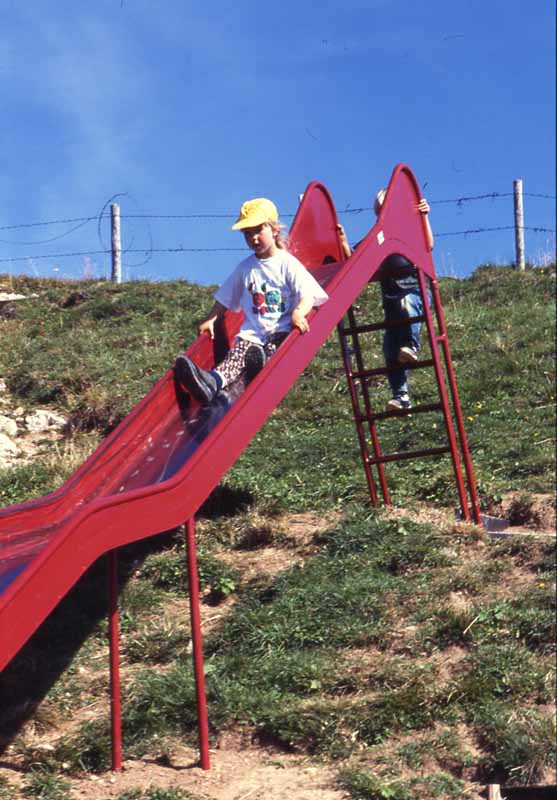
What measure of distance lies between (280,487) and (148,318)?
16.5 feet

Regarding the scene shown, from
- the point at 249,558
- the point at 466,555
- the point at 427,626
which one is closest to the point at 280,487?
the point at 249,558

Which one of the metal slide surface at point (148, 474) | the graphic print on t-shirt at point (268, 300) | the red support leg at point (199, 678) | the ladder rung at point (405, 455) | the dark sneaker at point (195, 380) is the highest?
the graphic print on t-shirt at point (268, 300)

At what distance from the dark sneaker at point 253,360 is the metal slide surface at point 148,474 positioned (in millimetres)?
316

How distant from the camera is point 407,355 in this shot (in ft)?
26.1

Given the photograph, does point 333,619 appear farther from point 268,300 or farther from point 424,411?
point 424,411

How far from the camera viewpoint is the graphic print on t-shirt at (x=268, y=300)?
6.54m

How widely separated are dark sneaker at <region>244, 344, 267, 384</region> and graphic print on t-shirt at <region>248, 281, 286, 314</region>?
335mm

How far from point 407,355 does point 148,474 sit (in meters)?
3.12

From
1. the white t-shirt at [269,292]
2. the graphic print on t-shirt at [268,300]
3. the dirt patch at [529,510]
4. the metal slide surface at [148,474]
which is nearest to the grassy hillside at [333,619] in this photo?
the dirt patch at [529,510]

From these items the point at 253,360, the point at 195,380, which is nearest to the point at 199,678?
the point at 195,380

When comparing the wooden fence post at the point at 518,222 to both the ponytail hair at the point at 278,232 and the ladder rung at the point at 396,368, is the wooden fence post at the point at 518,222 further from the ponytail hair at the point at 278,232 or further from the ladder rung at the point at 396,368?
the ponytail hair at the point at 278,232

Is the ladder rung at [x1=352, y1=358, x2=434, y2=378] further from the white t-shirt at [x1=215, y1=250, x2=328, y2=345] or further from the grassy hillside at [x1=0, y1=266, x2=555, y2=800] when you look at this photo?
the white t-shirt at [x1=215, y1=250, x2=328, y2=345]

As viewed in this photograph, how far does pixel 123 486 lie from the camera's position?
5.39m

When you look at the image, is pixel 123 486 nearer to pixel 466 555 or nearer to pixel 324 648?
→ pixel 324 648
